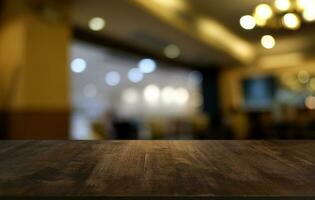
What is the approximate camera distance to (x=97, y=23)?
5.92 metres

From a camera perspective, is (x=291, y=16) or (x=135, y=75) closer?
(x=291, y=16)

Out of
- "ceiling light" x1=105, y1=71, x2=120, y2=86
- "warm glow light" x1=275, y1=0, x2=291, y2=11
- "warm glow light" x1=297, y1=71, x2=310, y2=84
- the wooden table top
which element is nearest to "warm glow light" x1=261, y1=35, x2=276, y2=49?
"warm glow light" x1=275, y1=0, x2=291, y2=11

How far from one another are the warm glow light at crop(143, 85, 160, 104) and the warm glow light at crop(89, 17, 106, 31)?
7.16 meters

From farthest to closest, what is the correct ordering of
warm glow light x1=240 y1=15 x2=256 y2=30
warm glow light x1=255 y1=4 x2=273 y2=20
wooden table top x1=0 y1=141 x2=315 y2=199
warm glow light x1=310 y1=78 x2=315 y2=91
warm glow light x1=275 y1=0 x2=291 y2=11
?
warm glow light x1=310 y1=78 x2=315 y2=91 < warm glow light x1=275 y1=0 x2=291 y2=11 < warm glow light x1=240 y1=15 x2=256 y2=30 < warm glow light x1=255 y1=4 x2=273 y2=20 < wooden table top x1=0 y1=141 x2=315 y2=199

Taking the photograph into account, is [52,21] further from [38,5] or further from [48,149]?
[48,149]

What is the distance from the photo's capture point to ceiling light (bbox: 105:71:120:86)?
11.2m

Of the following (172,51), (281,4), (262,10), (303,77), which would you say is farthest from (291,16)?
(303,77)

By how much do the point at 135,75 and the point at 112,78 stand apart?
732 mm

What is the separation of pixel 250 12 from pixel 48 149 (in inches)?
54.7

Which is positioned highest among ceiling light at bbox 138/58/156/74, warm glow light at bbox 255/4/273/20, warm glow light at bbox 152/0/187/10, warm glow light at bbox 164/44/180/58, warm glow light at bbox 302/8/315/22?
warm glow light at bbox 152/0/187/10

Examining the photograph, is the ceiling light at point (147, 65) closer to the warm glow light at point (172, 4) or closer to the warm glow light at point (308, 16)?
the warm glow light at point (172, 4)

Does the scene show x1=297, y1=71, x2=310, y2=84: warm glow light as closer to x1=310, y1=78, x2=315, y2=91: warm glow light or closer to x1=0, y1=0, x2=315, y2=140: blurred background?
x1=0, y1=0, x2=315, y2=140: blurred background

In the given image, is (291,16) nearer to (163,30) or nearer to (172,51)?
(163,30)

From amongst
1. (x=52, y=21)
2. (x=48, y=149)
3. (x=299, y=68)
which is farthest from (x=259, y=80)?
(x=48, y=149)
